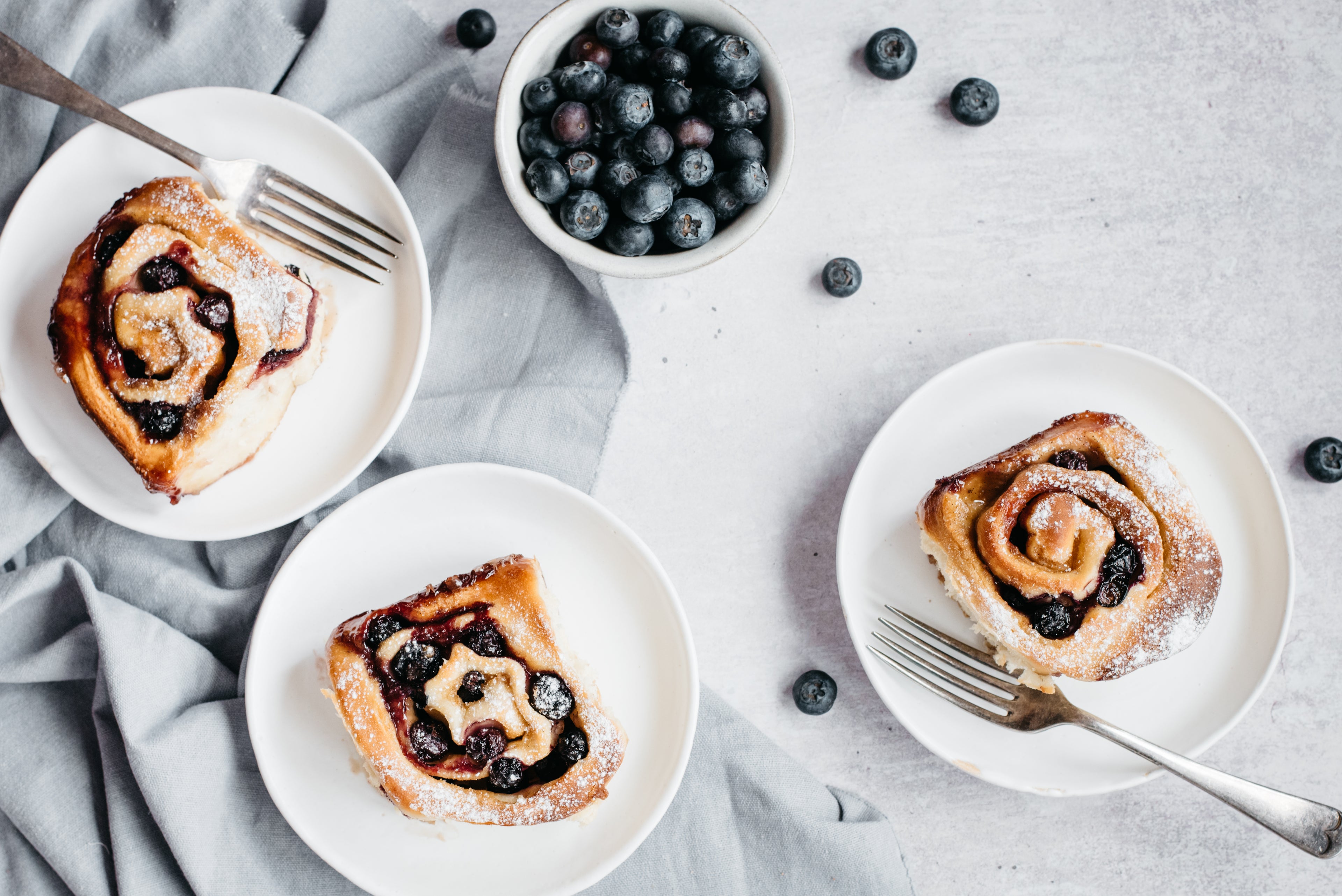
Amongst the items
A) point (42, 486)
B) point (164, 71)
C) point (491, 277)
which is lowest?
point (42, 486)

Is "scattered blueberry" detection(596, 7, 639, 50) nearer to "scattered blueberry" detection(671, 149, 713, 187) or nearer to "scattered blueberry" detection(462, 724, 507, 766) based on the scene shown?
"scattered blueberry" detection(671, 149, 713, 187)

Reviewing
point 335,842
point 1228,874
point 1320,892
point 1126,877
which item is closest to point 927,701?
point 1126,877

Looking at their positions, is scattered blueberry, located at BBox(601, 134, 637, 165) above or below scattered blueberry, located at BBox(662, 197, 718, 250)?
above

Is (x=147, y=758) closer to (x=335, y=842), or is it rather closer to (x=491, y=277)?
(x=335, y=842)

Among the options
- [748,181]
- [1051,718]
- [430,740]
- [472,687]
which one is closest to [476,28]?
[748,181]

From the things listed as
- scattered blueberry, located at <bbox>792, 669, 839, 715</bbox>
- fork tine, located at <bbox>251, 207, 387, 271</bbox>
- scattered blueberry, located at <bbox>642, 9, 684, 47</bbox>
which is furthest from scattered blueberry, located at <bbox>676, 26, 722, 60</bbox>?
scattered blueberry, located at <bbox>792, 669, 839, 715</bbox>

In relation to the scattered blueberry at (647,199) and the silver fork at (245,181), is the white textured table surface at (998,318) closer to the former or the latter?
the scattered blueberry at (647,199)
